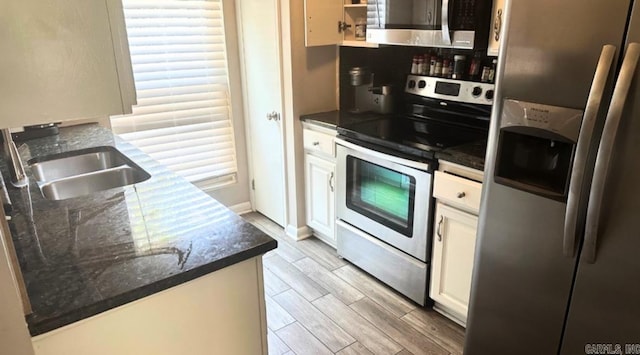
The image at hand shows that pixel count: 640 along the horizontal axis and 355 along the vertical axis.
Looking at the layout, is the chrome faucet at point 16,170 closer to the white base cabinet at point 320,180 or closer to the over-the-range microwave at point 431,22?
the white base cabinet at point 320,180

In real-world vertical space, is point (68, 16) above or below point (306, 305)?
above

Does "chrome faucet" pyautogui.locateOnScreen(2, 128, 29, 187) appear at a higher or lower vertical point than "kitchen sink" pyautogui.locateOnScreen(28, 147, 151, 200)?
higher

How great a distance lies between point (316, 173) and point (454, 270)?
1.22 metres

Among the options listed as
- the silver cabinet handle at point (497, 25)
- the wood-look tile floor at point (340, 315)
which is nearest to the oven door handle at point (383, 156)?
the silver cabinet handle at point (497, 25)

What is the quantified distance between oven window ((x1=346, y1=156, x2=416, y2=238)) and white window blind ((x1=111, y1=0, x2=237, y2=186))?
1356mm

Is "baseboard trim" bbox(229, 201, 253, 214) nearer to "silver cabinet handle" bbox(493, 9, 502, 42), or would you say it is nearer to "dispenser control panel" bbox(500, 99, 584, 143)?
"silver cabinet handle" bbox(493, 9, 502, 42)

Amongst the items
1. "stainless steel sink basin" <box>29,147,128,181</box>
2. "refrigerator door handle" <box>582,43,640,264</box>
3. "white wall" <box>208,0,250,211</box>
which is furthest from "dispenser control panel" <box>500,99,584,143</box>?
"white wall" <box>208,0,250,211</box>

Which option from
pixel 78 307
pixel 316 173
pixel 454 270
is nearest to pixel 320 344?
pixel 454 270

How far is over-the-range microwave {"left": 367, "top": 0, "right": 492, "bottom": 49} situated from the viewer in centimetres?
210

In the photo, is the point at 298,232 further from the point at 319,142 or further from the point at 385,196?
the point at 385,196

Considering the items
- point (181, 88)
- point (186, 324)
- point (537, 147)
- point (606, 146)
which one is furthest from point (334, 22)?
point (186, 324)

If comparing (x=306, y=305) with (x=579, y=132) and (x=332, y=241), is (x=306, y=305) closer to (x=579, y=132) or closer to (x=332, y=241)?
(x=332, y=241)

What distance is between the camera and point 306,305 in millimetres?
2639

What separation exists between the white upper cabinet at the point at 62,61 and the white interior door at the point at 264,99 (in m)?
2.26
